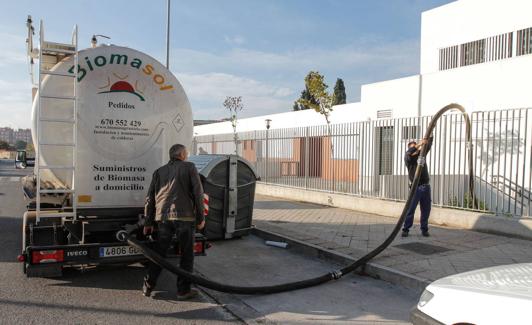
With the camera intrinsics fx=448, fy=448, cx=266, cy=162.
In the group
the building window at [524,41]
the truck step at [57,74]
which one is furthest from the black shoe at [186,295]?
the building window at [524,41]

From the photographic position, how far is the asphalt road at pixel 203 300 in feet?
15.2

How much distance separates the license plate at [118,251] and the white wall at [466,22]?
1548 centimetres

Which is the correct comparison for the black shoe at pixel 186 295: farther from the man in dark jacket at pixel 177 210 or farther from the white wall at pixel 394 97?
the white wall at pixel 394 97

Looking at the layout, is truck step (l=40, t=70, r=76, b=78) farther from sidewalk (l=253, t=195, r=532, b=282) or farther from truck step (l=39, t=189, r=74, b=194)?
sidewalk (l=253, t=195, r=532, b=282)

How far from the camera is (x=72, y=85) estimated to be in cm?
536

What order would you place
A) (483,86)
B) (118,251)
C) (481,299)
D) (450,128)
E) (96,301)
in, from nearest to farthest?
1. (481,299)
2. (96,301)
3. (118,251)
4. (450,128)
5. (483,86)

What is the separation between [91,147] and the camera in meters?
5.46

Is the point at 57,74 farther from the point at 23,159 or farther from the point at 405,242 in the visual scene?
the point at 405,242

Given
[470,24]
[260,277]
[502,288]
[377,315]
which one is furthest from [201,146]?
[502,288]

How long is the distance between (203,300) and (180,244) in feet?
2.35

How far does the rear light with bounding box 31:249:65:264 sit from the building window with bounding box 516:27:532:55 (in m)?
16.1

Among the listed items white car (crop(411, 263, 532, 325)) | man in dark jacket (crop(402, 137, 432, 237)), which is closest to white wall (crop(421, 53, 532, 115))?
man in dark jacket (crop(402, 137, 432, 237))

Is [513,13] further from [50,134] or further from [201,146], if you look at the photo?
[50,134]

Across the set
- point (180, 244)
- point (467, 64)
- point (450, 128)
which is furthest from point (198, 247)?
point (467, 64)
